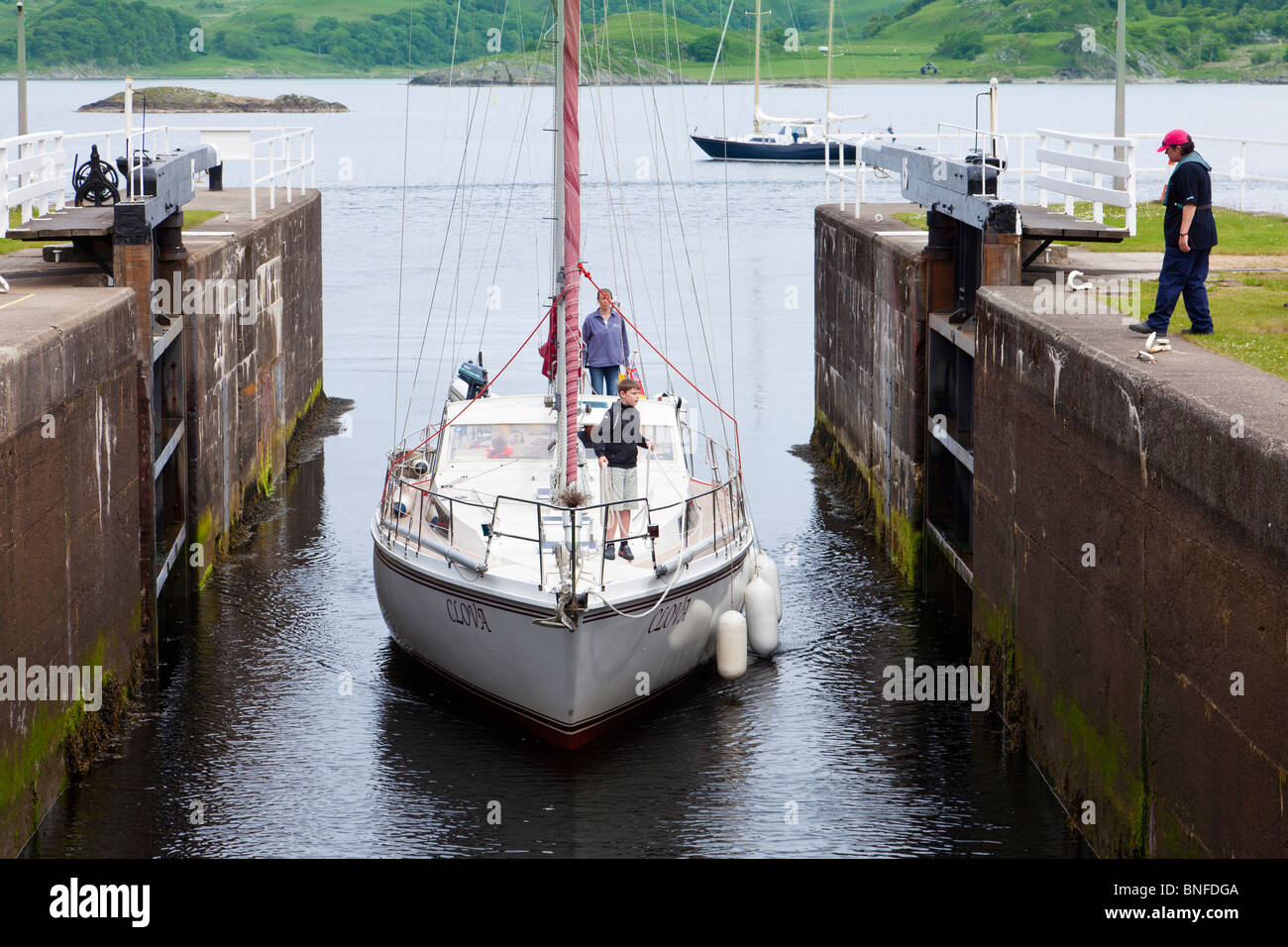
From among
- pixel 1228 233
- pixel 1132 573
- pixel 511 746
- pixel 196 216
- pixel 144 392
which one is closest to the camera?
pixel 1132 573

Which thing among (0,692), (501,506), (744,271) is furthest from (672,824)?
(744,271)

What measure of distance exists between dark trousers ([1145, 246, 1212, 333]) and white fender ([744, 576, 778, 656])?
5.22 metres

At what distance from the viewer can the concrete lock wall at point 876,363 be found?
20625 mm

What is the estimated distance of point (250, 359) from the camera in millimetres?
24562

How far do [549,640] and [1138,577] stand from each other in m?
5.16

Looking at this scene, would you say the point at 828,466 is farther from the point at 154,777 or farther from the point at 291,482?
the point at 154,777

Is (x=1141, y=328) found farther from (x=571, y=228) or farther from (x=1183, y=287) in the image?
(x=571, y=228)

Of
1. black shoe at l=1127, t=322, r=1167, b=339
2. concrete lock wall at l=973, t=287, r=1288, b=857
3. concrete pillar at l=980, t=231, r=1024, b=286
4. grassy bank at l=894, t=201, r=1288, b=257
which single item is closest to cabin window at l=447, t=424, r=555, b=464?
concrete lock wall at l=973, t=287, r=1288, b=857

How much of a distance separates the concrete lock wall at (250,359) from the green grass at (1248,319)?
11.3 metres

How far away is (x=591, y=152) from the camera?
10356cm

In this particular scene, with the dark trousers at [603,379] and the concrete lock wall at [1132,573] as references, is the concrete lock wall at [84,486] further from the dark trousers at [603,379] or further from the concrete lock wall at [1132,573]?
the concrete lock wall at [1132,573]

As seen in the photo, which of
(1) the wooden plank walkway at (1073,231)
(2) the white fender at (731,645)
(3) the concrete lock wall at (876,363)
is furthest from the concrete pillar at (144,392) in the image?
(1) the wooden plank walkway at (1073,231)

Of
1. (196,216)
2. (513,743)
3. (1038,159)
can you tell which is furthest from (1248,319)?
(196,216)

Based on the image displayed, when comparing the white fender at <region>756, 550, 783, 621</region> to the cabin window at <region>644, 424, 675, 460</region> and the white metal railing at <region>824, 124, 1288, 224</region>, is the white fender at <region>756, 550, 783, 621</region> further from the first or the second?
the white metal railing at <region>824, 124, 1288, 224</region>
